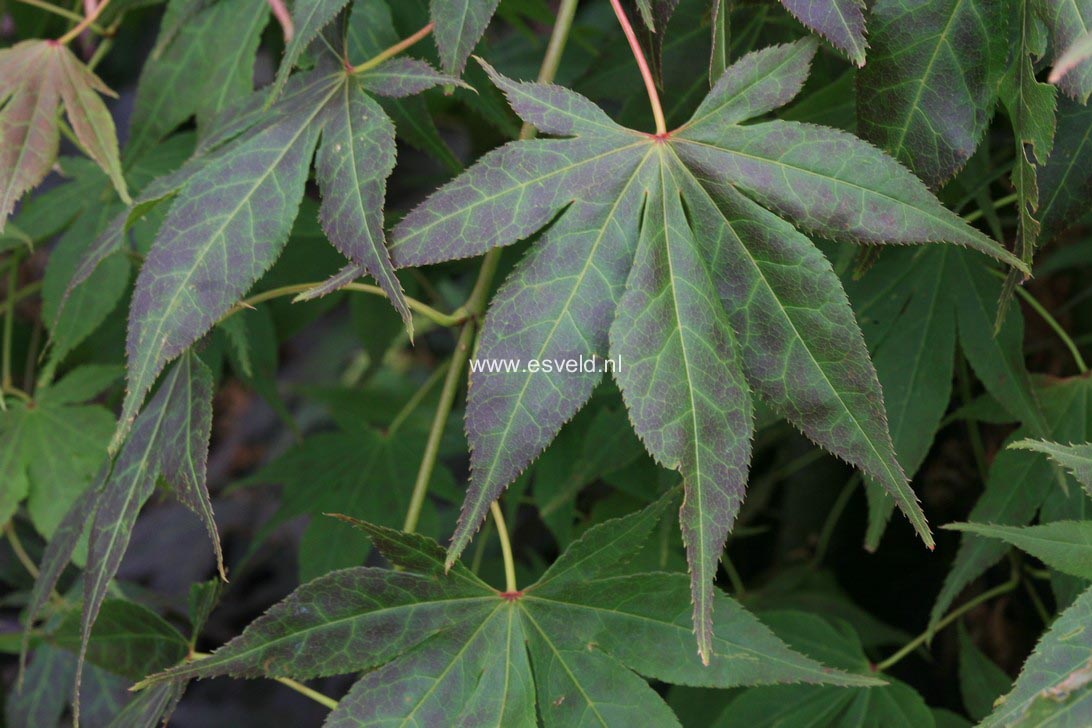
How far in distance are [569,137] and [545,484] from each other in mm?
471

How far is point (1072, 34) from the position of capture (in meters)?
0.54

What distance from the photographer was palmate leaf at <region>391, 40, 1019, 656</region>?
0.53 metres

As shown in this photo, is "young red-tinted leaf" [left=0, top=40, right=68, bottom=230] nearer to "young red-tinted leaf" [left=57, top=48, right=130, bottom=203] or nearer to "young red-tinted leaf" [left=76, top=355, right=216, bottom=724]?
"young red-tinted leaf" [left=57, top=48, right=130, bottom=203]

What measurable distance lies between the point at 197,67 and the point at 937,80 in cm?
64

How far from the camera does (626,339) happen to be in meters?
0.54

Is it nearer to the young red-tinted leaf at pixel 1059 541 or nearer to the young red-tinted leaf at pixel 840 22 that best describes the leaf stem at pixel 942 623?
the young red-tinted leaf at pixel 1059 541

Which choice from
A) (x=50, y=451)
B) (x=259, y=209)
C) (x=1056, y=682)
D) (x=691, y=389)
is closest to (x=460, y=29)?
(x=259, y=209)

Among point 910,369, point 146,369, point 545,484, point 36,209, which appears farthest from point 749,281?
point 36,209

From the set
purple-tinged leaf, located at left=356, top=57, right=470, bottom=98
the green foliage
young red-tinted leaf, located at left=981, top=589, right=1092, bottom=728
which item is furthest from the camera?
purple-tinged leaf, located at left=356, top=57, right=470, bottom=98

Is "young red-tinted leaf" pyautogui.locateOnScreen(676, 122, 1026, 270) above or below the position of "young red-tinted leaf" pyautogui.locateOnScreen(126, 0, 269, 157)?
above

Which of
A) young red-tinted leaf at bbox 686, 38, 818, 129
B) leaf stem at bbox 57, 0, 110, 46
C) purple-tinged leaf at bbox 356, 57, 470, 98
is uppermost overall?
young red-tinted leaf at bbox 686, 38, 818, 129

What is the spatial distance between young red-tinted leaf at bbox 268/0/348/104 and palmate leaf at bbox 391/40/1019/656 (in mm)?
121

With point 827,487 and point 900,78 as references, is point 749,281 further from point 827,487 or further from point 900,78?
point 827,487

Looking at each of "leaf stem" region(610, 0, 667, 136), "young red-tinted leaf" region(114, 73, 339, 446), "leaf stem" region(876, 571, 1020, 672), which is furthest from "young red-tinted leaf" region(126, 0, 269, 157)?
"leaf stem" region(876, 571, 1020, 672)
